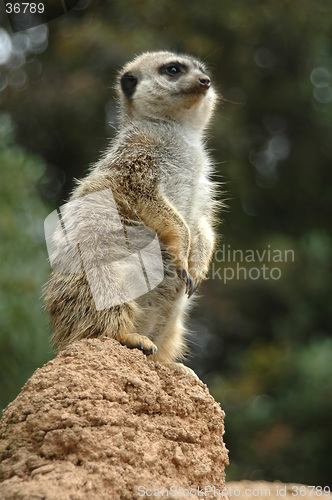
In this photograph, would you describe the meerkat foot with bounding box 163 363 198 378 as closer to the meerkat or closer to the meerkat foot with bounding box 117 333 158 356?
the meerkat

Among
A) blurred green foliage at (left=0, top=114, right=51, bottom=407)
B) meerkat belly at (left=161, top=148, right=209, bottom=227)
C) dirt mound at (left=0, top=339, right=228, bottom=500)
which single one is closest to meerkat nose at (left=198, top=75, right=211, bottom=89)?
meerkat belly at (left=161, top=148, right=209, bottom=227)

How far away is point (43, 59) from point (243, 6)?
80.6 inches

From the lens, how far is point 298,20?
6.90 meters

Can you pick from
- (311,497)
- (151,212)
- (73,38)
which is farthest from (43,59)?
(311,497)

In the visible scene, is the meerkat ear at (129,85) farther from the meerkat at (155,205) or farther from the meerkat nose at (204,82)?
the meerkat nose at (204,82)

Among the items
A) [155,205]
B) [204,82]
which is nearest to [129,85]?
[204,82]

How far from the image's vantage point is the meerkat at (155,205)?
9.35ft

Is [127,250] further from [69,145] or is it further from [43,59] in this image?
[43,59]

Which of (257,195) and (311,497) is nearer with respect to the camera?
(311,497)

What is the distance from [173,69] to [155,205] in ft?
3.24

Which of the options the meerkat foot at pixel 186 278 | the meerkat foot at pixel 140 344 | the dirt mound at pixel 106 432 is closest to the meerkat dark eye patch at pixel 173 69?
the meerkat foot at pixel 186 278

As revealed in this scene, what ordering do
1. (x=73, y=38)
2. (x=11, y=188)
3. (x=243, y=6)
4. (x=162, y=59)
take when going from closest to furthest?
(x=162, y=59), (x=11, y=188), (x=73, y=38), (x=243, y=6)

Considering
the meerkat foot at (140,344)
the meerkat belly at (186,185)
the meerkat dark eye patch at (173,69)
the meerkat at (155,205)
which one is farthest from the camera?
the meerkat dark eye patch at (173,69)

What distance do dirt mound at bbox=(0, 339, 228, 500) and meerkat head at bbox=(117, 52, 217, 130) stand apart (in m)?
1.48
